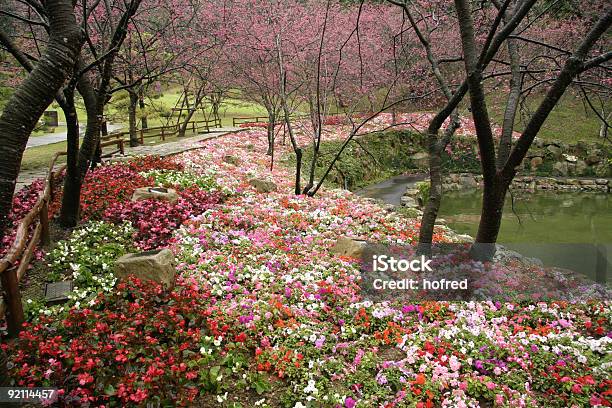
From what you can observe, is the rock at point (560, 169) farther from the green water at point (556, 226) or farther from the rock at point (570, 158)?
the green water at point (556, 226)

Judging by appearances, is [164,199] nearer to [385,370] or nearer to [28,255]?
[28,255]

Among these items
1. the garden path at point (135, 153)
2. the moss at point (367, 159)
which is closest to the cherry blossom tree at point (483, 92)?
the garden path at point (135, 153)

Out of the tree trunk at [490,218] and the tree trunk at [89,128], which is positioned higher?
the tree trunk at [89,128]

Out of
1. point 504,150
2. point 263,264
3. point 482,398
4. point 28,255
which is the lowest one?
point 482,398

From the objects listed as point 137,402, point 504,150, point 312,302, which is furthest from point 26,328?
point 504,150

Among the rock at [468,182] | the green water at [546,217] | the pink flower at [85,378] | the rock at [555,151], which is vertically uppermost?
the rock at [555,151]

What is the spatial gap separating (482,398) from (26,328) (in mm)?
4976

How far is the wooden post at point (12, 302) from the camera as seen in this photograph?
465cm

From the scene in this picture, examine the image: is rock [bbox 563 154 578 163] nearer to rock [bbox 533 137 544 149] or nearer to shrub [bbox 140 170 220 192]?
rock [bbox 533 137 544 149]

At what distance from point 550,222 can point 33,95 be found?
18.0 m

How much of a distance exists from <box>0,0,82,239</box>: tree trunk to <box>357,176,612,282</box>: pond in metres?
8.90

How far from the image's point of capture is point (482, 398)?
14.4ft

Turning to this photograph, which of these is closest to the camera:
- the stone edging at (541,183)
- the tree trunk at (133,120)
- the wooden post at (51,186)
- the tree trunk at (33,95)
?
the tree trunk at (33,95)

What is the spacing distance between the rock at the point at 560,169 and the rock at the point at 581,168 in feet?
1.70
